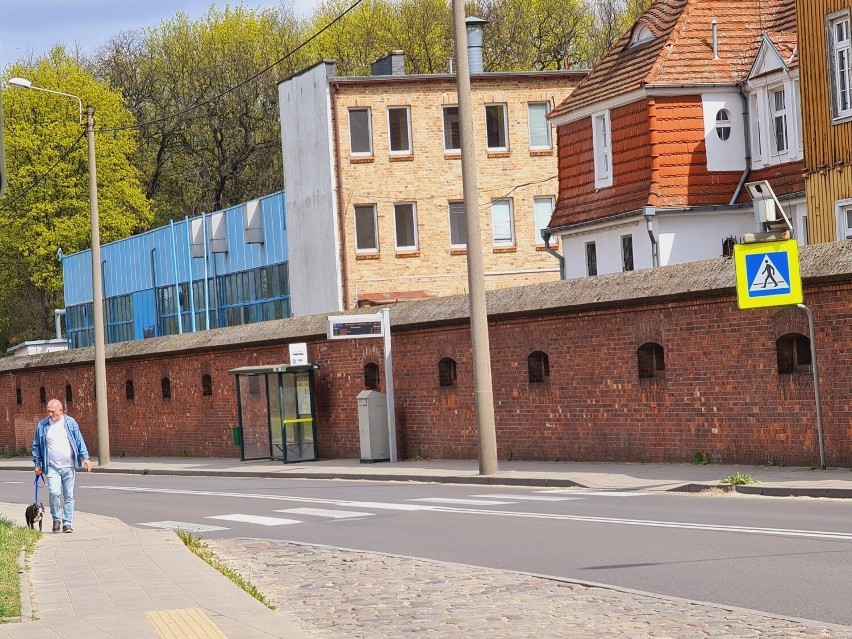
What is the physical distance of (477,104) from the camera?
167 feet

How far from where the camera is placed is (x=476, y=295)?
80.7 feet

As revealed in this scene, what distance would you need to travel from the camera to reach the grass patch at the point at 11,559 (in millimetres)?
10203

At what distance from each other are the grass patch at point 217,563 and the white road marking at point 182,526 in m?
1.17

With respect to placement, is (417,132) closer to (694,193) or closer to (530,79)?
(530,79)

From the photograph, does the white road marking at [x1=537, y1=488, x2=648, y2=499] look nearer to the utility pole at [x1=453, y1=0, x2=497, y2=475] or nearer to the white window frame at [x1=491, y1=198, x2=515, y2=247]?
the utility pole at [x1=453, y1=0, x2=497, y2=475]

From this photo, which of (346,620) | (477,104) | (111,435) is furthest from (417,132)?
(346,620)

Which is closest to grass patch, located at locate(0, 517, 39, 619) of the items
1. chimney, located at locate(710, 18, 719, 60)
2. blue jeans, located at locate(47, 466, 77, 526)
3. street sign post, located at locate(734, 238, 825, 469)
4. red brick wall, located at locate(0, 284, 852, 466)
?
blue jeans, located at locate(47, 466, 77, 526)

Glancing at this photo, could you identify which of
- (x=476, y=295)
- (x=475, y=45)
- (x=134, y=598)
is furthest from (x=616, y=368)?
(x=475, y=45)

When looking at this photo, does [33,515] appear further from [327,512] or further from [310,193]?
[310,193]

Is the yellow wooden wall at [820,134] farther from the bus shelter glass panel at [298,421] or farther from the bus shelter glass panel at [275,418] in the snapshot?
the bus shelter glass panel at [275,418]

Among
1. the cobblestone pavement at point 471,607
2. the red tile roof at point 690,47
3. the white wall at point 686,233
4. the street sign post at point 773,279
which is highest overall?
the red tile roof at point 690,47

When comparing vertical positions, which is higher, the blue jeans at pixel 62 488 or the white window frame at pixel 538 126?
the white window frame at pixel 538 126

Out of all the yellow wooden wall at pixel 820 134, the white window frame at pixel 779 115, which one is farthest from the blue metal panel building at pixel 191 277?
the yellow wooden wall at pixel 820 134

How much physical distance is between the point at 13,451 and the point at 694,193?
99.4 feet
